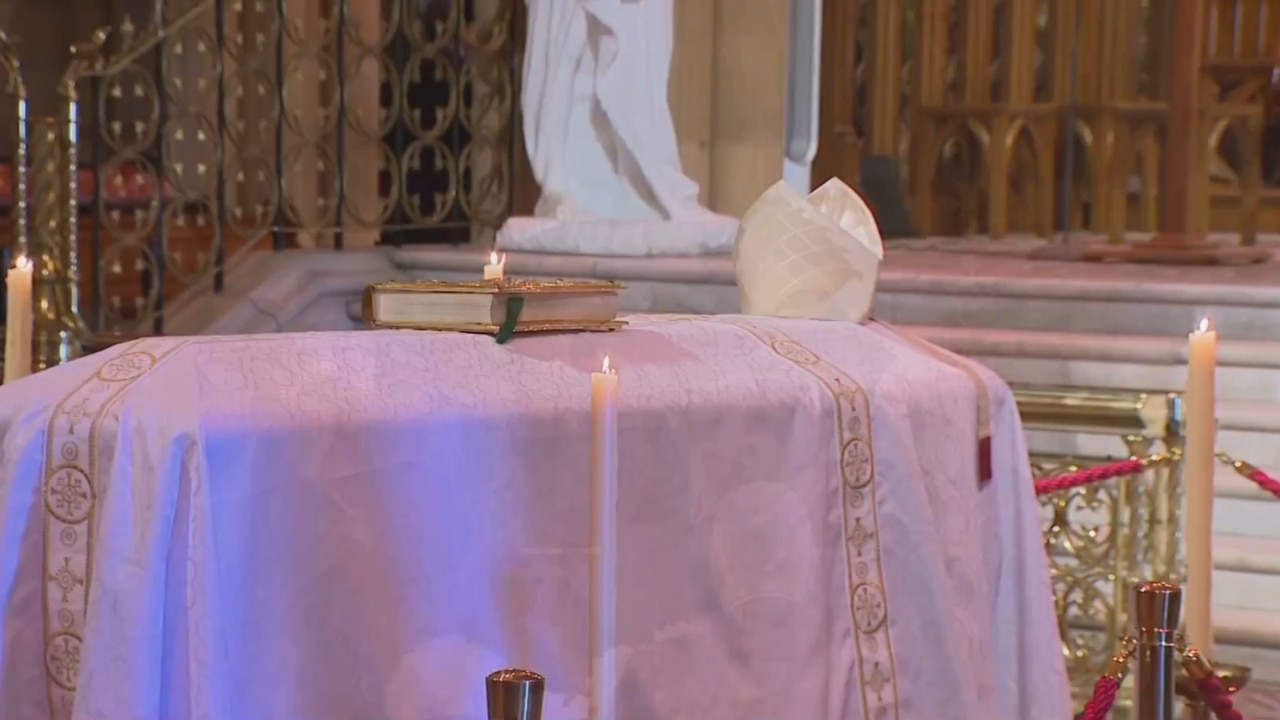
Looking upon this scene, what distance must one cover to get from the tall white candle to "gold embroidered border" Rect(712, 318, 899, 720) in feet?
2.14

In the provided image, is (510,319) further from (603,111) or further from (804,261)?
(603,111)

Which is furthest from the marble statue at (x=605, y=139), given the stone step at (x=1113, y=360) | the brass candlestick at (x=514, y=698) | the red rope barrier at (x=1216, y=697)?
the brass candlestick at (x=514, y=698)

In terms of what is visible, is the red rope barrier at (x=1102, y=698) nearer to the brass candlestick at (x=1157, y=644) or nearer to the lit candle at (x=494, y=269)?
the brass candlestick at (x=1157, y=644)

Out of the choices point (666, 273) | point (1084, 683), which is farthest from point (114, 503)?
point (666, 273)

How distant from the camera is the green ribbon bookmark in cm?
197

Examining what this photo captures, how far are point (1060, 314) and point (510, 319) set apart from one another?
147 inches

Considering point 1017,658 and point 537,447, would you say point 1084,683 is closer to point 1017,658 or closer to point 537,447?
point 1017,658

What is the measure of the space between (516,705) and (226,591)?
484mm

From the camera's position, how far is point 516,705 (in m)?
1.27

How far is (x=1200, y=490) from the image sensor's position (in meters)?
2.04

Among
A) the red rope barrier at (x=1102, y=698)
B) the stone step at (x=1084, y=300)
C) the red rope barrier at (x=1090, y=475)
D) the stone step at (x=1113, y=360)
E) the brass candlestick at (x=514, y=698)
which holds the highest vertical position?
the stone step at (x=1084, y=300)

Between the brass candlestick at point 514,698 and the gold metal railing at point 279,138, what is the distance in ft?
13.7

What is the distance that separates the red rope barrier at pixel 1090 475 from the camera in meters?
3.05

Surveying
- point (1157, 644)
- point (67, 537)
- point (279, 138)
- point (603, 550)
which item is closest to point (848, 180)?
point (279, 138)
